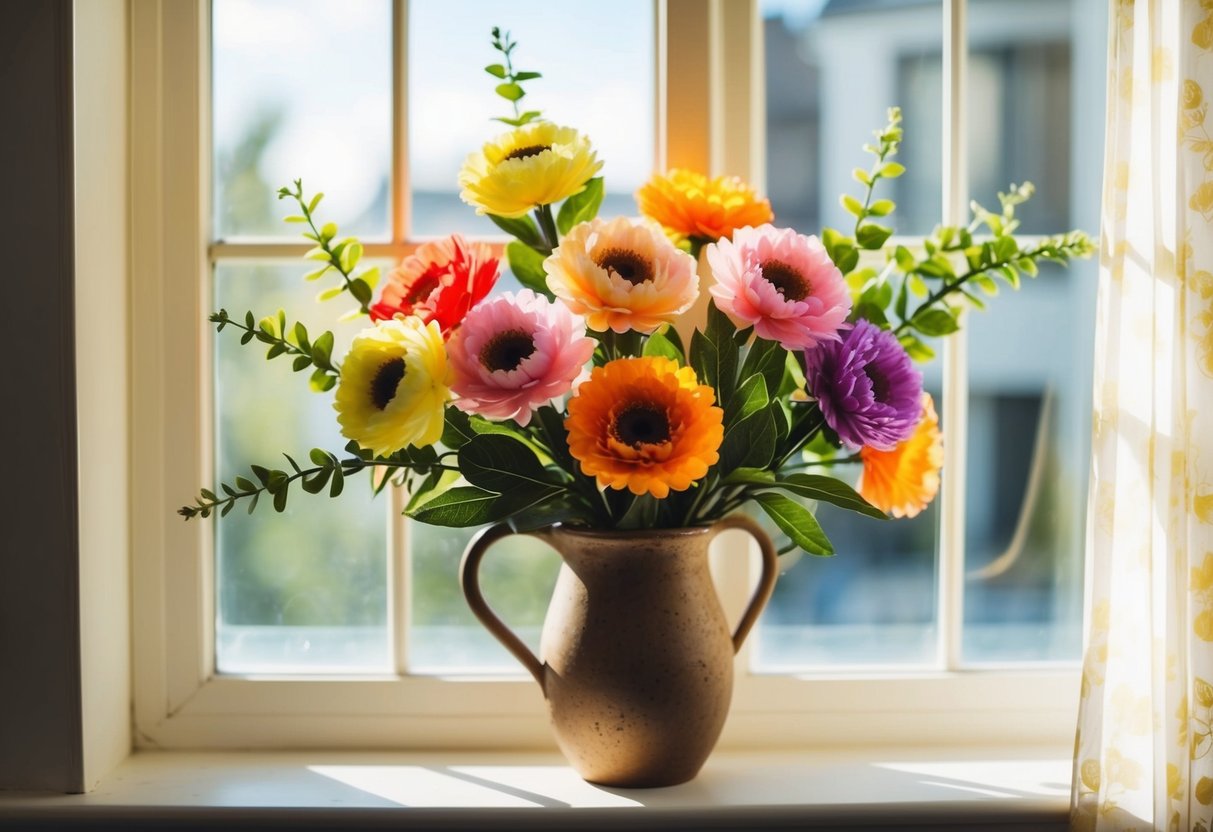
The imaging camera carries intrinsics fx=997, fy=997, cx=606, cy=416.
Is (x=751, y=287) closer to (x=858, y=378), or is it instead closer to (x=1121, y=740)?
(x=858, y=378)

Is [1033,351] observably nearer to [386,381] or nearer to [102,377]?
[386,381]

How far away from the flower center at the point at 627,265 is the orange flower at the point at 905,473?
29cm

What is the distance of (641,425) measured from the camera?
803 mm

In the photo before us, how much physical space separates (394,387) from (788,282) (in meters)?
0.35

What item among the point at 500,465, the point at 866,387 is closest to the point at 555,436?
the point at 500,465

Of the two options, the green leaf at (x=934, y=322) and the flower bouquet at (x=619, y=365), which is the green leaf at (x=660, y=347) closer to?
the flower bouquet at (x=619, y=365)

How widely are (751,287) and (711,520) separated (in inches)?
9.9

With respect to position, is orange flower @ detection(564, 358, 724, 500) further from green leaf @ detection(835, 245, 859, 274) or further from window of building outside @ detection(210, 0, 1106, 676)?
window of building outside @ detection(210, 0, 1106, 676)

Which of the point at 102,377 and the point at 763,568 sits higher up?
the point at 102,377

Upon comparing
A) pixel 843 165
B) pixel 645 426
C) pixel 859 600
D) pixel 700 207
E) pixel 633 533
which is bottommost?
pixel 859 600

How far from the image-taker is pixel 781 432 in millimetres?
930

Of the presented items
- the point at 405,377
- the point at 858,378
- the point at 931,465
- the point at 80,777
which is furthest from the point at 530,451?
the point at 80,777

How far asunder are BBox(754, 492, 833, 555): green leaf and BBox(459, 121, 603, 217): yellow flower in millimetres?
340

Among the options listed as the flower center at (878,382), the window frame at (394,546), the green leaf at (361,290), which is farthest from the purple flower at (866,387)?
the green leaf at (361,290)
